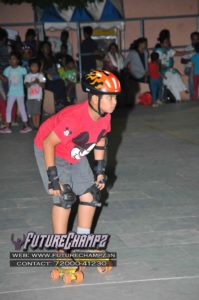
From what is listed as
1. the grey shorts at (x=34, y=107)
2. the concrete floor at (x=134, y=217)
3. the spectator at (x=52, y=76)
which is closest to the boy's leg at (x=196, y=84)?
the spectator at (x=52, y=76)

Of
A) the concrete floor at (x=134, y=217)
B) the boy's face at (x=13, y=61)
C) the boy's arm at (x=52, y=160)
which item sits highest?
the boy's face at (x=13, y=61)

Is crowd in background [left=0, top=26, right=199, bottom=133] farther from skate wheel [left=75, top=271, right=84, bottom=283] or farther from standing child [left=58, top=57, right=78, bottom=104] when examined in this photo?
skate wheel [left=75, top=271, right=84, bottom=283]

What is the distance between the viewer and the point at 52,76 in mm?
15117

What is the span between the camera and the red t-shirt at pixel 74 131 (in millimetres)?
5164

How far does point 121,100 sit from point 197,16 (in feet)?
12.2

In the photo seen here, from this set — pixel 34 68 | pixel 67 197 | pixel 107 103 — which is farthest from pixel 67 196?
pixel 34 68

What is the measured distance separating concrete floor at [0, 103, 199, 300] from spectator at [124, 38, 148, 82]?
15.3ft

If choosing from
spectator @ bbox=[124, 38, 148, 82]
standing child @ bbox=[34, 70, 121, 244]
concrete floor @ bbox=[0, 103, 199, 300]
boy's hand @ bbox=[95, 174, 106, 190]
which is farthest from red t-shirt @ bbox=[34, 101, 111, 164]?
spectator @ bbox=[124, 38, 148, 82]

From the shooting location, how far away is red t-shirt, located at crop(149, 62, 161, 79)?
17141mm

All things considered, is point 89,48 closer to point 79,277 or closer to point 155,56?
point 155,56

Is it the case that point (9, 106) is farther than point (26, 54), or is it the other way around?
point (26, 54)

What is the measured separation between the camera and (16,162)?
1043 centimetres

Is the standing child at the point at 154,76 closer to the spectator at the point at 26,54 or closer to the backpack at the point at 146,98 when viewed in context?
the backpack at the point at 146,98

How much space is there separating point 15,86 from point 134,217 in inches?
279
